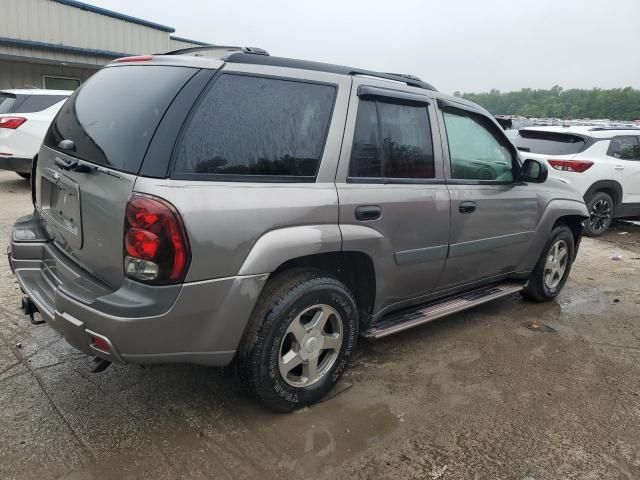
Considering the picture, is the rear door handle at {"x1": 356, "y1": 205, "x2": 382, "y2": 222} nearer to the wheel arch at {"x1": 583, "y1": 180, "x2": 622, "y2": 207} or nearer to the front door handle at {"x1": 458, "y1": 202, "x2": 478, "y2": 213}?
the front door handle at {"x1": 458, "y1": 202, "x2": 478, "y2": 213}

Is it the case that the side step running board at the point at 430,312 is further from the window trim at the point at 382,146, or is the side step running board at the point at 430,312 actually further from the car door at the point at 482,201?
the window trim at the point at 382,146

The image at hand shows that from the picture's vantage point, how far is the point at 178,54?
2773 mm

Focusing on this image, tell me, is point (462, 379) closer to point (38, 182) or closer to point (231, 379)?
point (231, 379)

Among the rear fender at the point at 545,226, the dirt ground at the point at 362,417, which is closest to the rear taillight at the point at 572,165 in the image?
the rear fender at the point at 545,226

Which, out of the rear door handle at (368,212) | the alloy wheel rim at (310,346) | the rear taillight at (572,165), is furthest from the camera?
the rear taillight at (572,165)

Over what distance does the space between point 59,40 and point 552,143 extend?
11918mm

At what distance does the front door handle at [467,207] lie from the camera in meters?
3.54

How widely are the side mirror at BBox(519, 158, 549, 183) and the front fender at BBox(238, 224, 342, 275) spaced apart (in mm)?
2055

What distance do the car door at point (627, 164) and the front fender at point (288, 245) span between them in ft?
23.9

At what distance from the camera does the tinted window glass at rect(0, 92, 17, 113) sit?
8484 millimetres

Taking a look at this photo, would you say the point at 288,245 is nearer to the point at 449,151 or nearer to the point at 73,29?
the point at 449,151

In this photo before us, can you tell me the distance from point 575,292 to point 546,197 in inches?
61.4

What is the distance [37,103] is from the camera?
861cm

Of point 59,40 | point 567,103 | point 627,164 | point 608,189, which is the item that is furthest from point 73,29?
point 567,103
